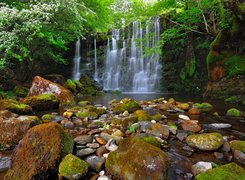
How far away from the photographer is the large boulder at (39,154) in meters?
2.36

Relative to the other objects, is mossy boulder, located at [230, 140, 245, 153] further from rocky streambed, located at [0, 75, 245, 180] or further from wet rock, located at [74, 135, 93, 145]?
wet rock, located at [74, 135, 93, 145]

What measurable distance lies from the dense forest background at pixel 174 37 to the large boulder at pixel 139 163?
5574 millimetres

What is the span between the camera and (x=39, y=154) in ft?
8.21

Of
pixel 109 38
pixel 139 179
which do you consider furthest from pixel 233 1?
pixel 109 38

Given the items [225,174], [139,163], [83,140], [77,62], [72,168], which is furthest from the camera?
[77,62]

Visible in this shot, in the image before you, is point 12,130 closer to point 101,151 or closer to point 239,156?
point 101,151

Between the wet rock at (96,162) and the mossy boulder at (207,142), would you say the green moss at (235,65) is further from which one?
the wet rock at (96,162)

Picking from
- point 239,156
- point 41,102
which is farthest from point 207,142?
point 41,102

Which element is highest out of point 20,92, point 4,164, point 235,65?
point 235,65

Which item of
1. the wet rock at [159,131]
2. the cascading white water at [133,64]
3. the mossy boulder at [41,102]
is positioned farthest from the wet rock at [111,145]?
the cascading white water at [133,64]

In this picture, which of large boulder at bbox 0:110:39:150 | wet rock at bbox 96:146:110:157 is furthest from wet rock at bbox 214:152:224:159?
large boulder at bbox 0:110:39:150

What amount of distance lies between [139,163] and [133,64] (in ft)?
51.5

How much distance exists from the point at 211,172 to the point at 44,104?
240 inches

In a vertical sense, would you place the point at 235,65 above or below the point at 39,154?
above
